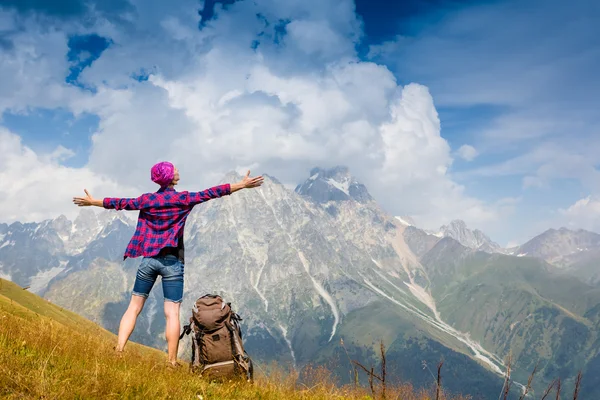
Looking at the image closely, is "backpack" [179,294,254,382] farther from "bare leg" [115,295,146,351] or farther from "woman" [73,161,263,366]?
"bare leg" [115,295,146,351]

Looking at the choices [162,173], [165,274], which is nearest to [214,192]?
[162,173]

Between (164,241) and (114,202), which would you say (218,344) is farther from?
(114,202)

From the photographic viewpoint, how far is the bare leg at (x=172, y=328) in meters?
8.45

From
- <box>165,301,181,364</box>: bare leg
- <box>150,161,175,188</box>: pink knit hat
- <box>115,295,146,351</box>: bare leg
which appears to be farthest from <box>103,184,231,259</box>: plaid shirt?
A: <box>165,301,181,364</box>: bare leg

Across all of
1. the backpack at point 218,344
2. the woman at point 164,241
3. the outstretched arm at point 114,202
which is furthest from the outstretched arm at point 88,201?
the backpack at point 218,344

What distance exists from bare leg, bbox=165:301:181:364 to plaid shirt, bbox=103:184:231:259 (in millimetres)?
1204

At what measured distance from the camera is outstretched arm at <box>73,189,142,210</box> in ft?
29.5

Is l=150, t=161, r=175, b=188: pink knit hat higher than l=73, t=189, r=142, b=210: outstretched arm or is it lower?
higher

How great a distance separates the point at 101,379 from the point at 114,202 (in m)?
4.89

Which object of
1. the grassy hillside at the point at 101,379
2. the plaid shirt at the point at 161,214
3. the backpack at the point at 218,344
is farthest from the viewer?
the plaid shirt at the point at 161,214

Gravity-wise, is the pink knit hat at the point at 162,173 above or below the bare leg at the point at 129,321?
above

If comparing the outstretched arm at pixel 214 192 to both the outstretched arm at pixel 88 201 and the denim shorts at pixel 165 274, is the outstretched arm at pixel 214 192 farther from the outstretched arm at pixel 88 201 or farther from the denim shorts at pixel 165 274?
the outstretched arm at pixel 88 201

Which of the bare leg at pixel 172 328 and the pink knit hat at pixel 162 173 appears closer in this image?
the bare leg at pixel 172 328

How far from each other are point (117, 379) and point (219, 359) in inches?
125
